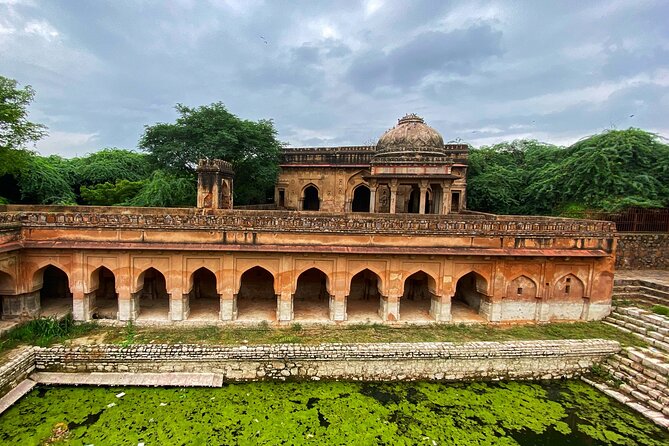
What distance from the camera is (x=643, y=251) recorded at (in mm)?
14766

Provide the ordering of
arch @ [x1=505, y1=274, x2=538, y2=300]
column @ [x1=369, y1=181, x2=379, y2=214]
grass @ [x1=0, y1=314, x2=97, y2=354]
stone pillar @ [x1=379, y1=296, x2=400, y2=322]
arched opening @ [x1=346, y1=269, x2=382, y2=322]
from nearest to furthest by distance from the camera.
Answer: grass @ [x1=0, y1=314, x2=97, y2=354] → stone pillar @ [x1=379, y1=296, x2=400, y2=322] → arch @ [x1=505, y1=274, x2=538, y2=300] → arched opening @ [x1=346, y1=269, x2=382, y2=322] → column @ [x1=369, y1=181, x2=379, y2=214]

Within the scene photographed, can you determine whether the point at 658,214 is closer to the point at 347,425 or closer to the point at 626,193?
the point at 626,193

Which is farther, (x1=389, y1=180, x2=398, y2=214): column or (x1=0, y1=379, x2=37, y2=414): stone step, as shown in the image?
(x1=389, y1=180, x2=398, y2=214): column

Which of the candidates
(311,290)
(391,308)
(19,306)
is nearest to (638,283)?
(391,308)

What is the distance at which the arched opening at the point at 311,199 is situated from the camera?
2131cm

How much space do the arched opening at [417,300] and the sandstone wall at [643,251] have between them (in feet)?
28.7

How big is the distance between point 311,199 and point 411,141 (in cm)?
798

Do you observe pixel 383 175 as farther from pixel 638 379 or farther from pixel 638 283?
pixel 638 379

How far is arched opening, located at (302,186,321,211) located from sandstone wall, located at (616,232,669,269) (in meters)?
14.4

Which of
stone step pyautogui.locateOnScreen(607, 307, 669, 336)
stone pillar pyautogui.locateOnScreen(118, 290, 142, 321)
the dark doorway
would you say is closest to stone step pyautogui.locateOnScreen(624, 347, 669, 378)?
stone step pyautogui.locateOnScreen(607, 307, 669, 336)

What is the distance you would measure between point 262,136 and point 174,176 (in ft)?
15.9

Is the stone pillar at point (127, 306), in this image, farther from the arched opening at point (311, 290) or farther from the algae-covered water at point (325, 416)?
the arched opening at point (311, 290)

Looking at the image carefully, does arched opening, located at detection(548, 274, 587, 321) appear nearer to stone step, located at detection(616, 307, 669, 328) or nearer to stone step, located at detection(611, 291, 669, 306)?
stone step, located at detection(616, 307, 669, 328)

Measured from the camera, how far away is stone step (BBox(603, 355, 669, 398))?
7.56 m
